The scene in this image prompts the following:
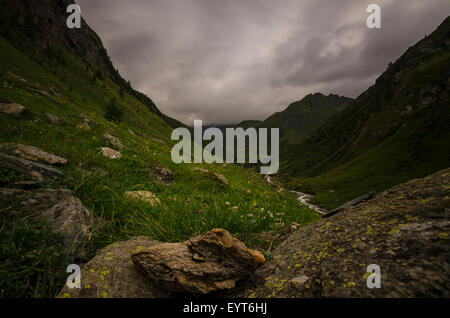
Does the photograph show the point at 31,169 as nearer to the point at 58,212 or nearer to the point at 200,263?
the point at 58,212

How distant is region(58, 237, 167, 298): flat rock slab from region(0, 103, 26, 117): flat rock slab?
13.4 m

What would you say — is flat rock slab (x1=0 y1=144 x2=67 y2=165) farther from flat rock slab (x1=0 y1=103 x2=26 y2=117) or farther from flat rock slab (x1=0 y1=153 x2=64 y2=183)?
flat rock slab (x1=0 y1=103 x2=26 y2=117)

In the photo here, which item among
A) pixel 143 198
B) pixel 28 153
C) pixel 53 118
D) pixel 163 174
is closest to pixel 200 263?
pixel 143 198

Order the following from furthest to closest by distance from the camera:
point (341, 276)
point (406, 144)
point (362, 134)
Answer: point (362, 134)
point (406, 144)
point (341, 276)

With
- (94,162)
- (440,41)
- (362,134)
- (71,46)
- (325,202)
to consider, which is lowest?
(325,202)

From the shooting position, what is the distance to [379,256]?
1.89 meters

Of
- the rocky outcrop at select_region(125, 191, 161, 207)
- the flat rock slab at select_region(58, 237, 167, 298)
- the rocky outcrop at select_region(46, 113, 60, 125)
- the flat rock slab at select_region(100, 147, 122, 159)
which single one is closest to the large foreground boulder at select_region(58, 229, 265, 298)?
the flat rock slab at select_region(58, 237, 167, 298)

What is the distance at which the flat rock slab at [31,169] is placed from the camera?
12.6ft

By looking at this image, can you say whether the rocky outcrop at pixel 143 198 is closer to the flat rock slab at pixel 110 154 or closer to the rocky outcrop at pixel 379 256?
the rocky outcrop at pixel 379 256

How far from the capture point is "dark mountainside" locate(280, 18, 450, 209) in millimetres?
84188
